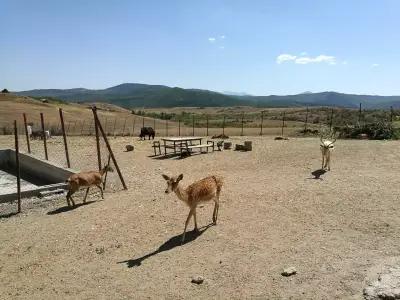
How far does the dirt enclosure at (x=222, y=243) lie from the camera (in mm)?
7301

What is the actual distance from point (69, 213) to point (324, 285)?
25.2 feet

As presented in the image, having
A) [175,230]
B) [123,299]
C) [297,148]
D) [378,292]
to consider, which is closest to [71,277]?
[123,299]

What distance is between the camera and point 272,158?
781 inches

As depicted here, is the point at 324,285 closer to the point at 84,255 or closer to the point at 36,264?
the point at 84,255

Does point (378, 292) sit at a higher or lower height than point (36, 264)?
higher

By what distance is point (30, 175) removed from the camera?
65.8 ft

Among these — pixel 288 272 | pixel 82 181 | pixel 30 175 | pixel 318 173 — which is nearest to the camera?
pixel 288 272

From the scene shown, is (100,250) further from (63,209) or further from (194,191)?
(63,209)

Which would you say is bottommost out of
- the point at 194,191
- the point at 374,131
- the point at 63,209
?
the point at 63,209

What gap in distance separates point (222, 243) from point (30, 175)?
44.3ft

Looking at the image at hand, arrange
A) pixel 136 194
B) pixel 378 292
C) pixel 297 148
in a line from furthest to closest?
1. pixel 297 148
2. pixel 136 194
3. pixel 378 292

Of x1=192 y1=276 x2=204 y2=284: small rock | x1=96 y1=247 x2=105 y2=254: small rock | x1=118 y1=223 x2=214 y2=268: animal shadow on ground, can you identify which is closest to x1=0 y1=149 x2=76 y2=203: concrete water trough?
x1=96 y1=247 x2=105 y2=254: small rock

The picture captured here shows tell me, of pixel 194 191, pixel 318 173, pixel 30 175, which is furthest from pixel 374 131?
pixel 194 191

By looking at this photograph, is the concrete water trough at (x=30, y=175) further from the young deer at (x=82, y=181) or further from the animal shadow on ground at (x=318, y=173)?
the animal shadow on ground at (x=318, y=173)
